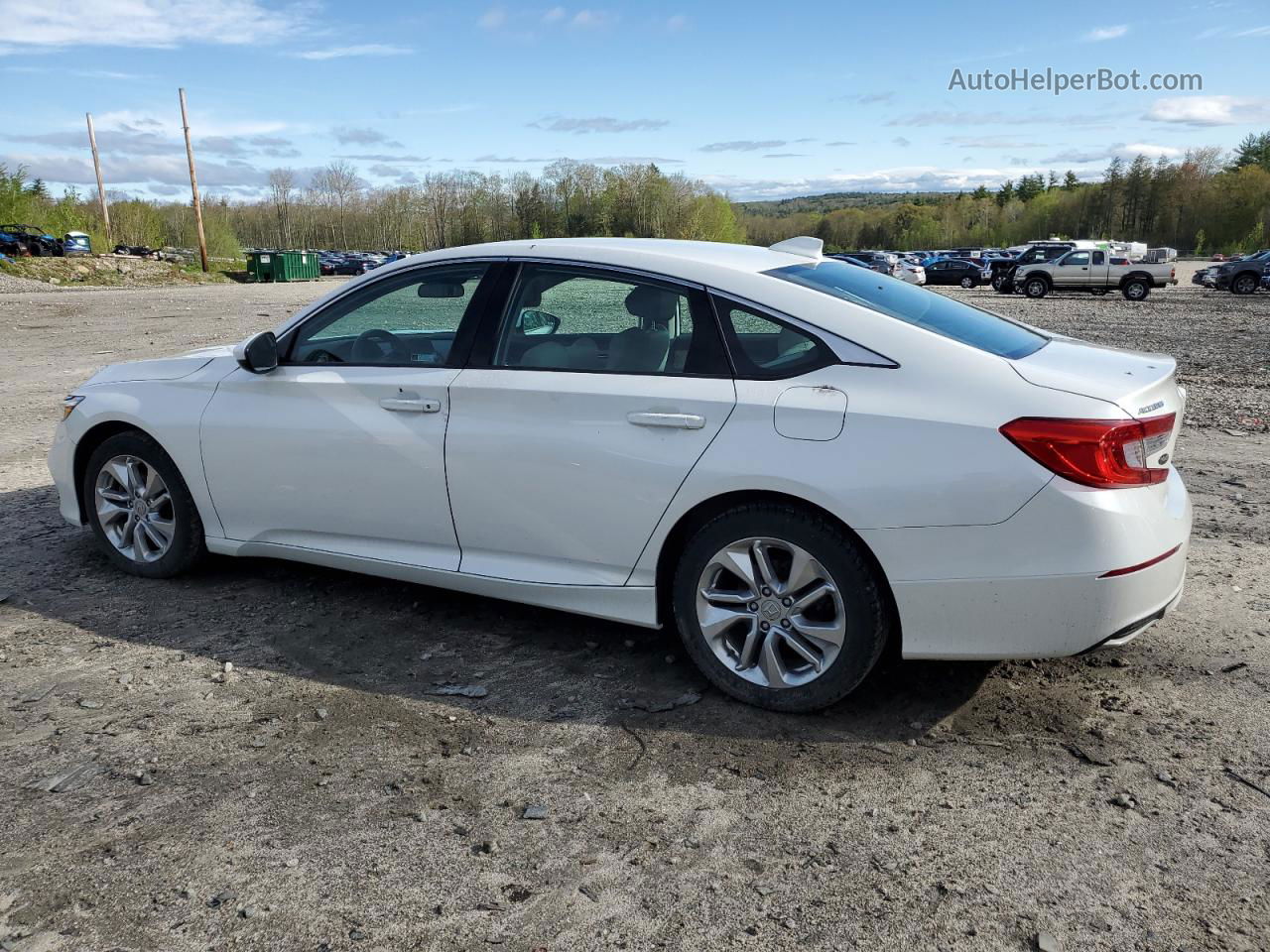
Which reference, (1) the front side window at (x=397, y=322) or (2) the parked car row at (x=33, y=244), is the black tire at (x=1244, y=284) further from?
(2) the parked car row at (x=33, y=244)

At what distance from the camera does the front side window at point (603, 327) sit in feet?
12.0

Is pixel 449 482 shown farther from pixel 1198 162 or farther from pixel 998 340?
pixel 1198 162

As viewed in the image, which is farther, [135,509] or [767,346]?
[135,509]

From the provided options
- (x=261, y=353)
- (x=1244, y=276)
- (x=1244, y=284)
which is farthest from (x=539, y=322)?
(x=1244, y=284)

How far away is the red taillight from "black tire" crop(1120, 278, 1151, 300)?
36.0m

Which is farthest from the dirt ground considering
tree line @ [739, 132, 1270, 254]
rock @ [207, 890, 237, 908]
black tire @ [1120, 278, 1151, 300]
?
tree line @ [739, 132, 1270, 254]

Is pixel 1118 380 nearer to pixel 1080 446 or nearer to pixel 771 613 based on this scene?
pixel 1080 446

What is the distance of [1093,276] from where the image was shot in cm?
3694

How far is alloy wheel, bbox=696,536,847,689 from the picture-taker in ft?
11.3

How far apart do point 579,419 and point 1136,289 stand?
120ft

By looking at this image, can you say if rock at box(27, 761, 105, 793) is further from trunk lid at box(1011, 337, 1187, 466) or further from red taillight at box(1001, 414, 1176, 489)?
trunk lid at box(1011, 337, 1187, 466)

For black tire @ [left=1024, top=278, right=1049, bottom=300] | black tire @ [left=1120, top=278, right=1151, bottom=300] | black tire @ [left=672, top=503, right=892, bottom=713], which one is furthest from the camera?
black tire @ [left=1024, top=278, right=1049, bottom=300]

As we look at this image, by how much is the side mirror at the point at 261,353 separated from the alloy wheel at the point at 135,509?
0.83 meters

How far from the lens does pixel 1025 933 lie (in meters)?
2.45
